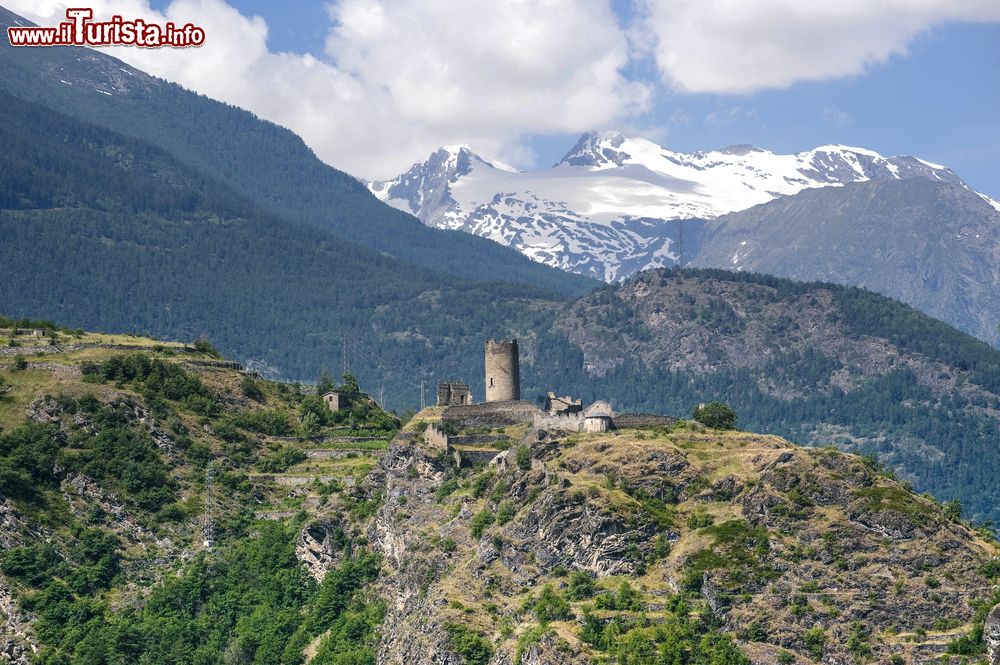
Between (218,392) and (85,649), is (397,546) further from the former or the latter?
(218,392)

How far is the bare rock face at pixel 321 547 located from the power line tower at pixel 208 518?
742 cm

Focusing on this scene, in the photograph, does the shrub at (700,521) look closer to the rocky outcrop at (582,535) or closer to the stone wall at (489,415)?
the rocky outcrop at (582,535)


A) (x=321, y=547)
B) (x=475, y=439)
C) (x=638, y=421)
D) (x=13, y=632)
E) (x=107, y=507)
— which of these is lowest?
(x=13, y=632)

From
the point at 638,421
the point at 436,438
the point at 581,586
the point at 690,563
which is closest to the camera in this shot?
the point at 690,563

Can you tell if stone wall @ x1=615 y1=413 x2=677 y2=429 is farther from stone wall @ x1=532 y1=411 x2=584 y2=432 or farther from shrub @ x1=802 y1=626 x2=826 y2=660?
shrub @ x1=802 y1=626 x2=826 y2=660

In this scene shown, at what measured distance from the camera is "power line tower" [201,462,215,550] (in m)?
160

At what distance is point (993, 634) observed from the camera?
359ft

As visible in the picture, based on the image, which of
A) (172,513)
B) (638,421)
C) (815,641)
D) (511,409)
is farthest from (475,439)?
(815,641)

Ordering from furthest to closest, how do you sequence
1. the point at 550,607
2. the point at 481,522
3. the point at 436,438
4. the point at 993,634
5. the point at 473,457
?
the point at 436,438 < the point at 473,457 < the point at 481,522 < the point at 550,607 < the point at 993,634

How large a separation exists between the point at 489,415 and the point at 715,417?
16.5m

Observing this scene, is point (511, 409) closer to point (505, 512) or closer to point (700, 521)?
point (505, 512)

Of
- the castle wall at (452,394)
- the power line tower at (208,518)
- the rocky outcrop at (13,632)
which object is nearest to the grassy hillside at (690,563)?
the power line tower at (208,518)

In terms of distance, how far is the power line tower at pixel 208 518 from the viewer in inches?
6294

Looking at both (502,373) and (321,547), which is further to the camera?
(502,373)
